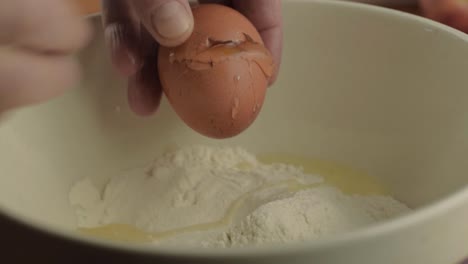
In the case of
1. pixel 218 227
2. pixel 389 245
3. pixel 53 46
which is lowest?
pixel 218 227

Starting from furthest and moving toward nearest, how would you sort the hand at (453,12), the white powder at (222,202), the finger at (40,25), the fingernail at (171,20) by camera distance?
the hand at (453,12) → the white powder at (222,202) → the fingernail at (171,20) → the finger at (40,25)

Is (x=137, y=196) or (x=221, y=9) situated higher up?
(x=221, y=9)

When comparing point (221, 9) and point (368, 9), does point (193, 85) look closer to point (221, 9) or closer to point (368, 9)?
point (221, 9)

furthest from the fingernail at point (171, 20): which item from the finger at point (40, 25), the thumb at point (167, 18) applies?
the finger at point (40, 25)

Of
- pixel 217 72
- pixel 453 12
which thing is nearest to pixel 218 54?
pixel 217 72

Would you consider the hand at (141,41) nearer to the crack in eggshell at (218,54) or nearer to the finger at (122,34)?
the finger at (122,34)

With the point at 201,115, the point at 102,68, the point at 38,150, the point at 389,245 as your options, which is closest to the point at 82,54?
the point at 102,68

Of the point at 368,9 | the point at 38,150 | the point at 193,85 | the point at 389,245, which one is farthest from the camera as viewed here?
the point at 368,9
